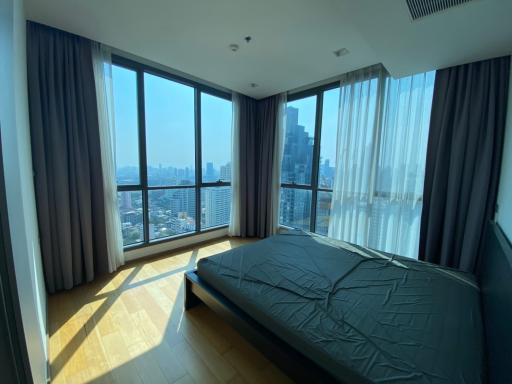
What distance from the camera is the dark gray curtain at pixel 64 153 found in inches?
75.7

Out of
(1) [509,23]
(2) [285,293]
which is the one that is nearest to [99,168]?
(2) [285,293]

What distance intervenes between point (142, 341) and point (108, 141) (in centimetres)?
206

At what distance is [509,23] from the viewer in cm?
144

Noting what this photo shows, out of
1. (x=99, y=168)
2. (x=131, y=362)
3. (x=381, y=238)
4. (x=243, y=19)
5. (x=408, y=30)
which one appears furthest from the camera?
(x=381, y=238)

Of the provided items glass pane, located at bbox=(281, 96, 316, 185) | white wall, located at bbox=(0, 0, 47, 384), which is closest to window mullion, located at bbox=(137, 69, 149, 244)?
white wall, located at bbox=(0, 0, 47, 384)

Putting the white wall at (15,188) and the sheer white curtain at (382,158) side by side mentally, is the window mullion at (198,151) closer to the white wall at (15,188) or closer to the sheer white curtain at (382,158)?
the sheer white curtain at (382,158)

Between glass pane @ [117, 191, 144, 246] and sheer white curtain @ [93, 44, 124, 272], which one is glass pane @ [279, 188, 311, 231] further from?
sheer white curtain @ [93, 44, 124, 272]

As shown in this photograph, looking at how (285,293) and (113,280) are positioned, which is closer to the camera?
(285,293)

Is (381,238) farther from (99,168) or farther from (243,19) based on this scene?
(99,168)

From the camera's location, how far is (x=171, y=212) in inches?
128

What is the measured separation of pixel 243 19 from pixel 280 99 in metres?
1.86

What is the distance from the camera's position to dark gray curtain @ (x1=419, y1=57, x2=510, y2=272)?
76.6 inches

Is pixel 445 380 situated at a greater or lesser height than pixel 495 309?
lesser

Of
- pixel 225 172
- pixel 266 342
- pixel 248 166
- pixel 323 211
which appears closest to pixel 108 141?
pixel 225 172
